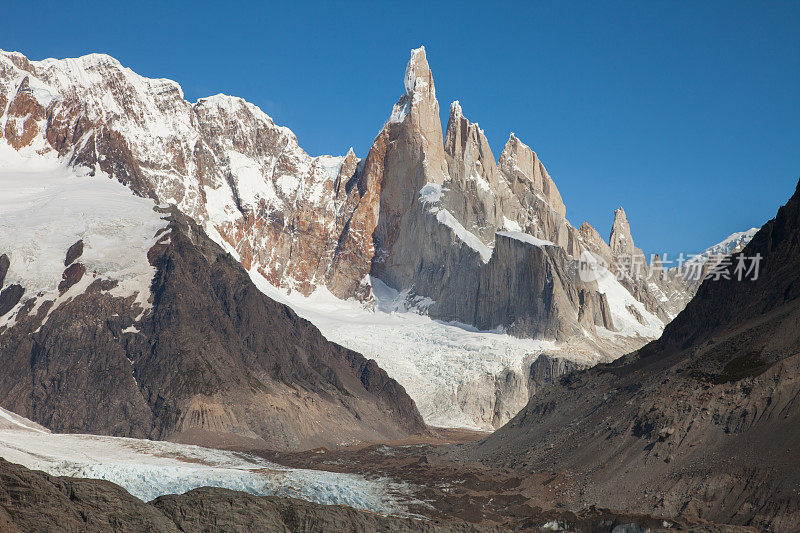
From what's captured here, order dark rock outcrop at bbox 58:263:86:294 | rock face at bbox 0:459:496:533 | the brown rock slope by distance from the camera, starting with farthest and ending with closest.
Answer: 1. dark rock outcrop at bbox 58:263:86:294
2. the brown rock slope
3. rock face at bbox 0:459:496:533

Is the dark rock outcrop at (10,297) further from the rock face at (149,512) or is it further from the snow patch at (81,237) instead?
the rock face at (149,512)

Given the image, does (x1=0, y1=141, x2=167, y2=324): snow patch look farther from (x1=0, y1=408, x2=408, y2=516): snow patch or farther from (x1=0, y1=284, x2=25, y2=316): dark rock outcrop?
(x1=0, y1=408, x2=408, y2=516): snow patch

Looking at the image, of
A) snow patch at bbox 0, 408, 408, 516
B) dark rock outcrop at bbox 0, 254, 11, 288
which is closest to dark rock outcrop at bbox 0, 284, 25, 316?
dark rock outcrop at bbox 0, 254, 11, 288

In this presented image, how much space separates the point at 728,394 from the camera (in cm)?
6669

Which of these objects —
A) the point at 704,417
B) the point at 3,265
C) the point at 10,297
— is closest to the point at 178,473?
the point at 704,417

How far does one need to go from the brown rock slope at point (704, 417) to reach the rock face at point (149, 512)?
77.5ft

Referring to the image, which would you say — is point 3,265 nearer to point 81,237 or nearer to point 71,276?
point 71,276

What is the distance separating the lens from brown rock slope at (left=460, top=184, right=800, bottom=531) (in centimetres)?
5650

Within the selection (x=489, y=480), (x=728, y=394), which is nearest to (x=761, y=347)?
(x=728, y=394)

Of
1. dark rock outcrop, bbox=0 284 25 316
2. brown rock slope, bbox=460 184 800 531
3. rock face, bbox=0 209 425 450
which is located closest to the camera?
brown rock slope, bbox=460 184 800 531

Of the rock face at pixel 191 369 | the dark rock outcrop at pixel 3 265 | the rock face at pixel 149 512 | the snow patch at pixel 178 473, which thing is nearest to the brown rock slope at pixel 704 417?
the snow patch at pixel 178 473

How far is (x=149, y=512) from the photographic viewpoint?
34.9 m

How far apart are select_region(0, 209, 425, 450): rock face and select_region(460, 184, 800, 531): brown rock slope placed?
50.3 m

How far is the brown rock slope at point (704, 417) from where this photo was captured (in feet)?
185
